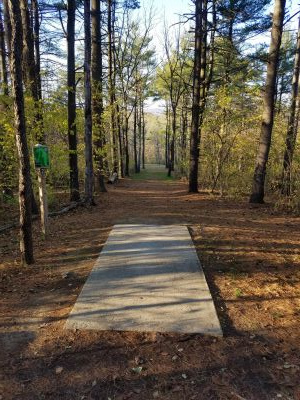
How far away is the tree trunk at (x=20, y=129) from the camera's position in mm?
4473

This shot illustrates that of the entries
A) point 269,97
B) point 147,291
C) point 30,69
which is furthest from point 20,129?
point 269,97

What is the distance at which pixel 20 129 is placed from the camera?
15.5 feet

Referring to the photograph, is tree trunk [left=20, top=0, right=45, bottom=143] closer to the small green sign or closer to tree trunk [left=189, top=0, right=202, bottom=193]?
the small green sign

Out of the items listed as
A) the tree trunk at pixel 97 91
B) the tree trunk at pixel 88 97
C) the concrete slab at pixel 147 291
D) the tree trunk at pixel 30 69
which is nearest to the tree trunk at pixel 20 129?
the concrete slab at pixel 147 291

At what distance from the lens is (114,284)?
173 inches

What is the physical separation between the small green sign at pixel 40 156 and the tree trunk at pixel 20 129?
53.2 inches

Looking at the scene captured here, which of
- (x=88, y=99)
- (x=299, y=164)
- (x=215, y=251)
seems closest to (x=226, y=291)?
(x=215, y=251)

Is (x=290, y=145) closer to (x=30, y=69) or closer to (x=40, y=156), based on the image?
(x=40, y=156)

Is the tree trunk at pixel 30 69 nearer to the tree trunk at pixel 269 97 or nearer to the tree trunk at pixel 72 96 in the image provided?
the tree trunk at pixel 72 96

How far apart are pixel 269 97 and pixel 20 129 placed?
7.14 m

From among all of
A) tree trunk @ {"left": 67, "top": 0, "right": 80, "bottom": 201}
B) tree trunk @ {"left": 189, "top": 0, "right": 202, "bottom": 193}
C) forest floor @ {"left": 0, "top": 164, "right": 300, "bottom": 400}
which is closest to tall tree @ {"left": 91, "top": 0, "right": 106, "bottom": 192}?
tree trunk @ {"left": 67, "top": 0, "right": 80, "bottom": 201}

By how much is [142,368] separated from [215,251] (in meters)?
3.04

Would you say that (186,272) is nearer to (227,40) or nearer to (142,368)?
(142,368)

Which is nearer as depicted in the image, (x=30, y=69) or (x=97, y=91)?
(x=30, y=69)
